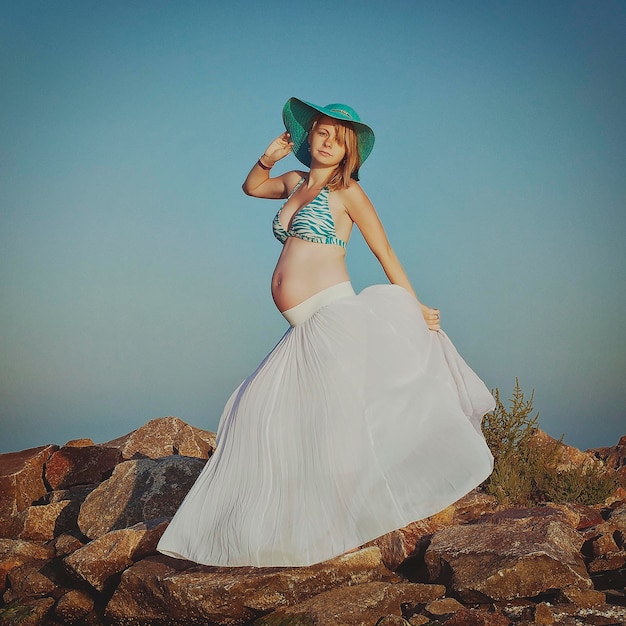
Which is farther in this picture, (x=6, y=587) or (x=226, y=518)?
(x=6, y=587)

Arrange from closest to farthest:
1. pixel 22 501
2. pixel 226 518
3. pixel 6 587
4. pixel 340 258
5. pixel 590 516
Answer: pixel 226 518
pixel 340 258
pixel 6 587
pixel 590 516
pixel 22 501

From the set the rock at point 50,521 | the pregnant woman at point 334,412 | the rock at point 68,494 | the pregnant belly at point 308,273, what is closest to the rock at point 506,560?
the pregnant woman at point 334,412

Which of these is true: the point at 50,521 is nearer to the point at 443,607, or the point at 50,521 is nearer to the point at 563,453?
the point at 443,607

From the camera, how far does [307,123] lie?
19.4 ft

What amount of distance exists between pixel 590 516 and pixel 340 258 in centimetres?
442

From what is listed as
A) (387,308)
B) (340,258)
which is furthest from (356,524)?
(340,258)

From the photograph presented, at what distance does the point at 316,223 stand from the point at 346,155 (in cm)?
64

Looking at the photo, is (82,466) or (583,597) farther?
(82,466)

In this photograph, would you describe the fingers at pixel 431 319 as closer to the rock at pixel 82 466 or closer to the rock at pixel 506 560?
the rock at pixel 506 560

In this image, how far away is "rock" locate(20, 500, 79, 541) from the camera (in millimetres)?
8391

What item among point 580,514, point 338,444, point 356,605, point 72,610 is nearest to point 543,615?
point 356,605

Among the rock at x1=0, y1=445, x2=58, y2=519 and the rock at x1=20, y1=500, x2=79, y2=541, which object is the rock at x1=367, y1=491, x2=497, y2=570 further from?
the rock at x1=0, y1=445, x2=58, y2=519

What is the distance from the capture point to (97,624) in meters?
6.04

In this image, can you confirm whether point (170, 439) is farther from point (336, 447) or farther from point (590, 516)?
point (336, 447)
